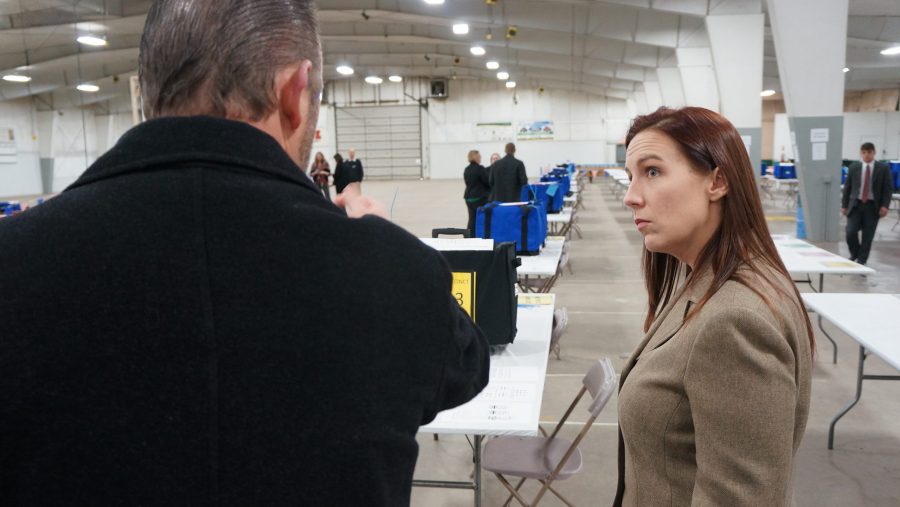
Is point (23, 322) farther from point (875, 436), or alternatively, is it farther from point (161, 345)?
point (875, 436)

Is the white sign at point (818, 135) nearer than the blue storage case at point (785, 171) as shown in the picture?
Yes

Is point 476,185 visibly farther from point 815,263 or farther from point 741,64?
point 815,263

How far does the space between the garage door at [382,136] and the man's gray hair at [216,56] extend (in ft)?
106

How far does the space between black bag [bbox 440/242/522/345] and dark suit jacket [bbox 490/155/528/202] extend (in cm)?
754

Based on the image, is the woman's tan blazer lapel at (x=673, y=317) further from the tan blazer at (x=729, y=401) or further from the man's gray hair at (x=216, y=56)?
the man's gray hair at (x=216, y=56)

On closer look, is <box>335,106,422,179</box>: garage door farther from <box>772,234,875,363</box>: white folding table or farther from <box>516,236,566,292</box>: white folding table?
<box>772,234,875,363</box>: white folding table

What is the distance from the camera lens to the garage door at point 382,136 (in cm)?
3281

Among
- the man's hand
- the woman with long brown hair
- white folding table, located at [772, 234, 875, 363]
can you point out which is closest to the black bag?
the woman with long brown hair

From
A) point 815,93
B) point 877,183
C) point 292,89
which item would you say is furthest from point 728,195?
point 815,93

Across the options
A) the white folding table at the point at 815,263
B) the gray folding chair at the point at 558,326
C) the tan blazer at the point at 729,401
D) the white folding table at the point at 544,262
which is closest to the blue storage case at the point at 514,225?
the white folding table at the point at 544,262

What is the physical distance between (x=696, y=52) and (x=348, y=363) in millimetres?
16553

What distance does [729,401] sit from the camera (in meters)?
1.21

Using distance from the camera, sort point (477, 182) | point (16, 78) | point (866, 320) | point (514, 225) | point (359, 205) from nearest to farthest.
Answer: point (359, 205) < point (866, 320) < point (514, 225) < point (16, 78) < point (477, 182)

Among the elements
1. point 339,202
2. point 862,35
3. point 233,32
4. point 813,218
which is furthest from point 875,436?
point 862,35
